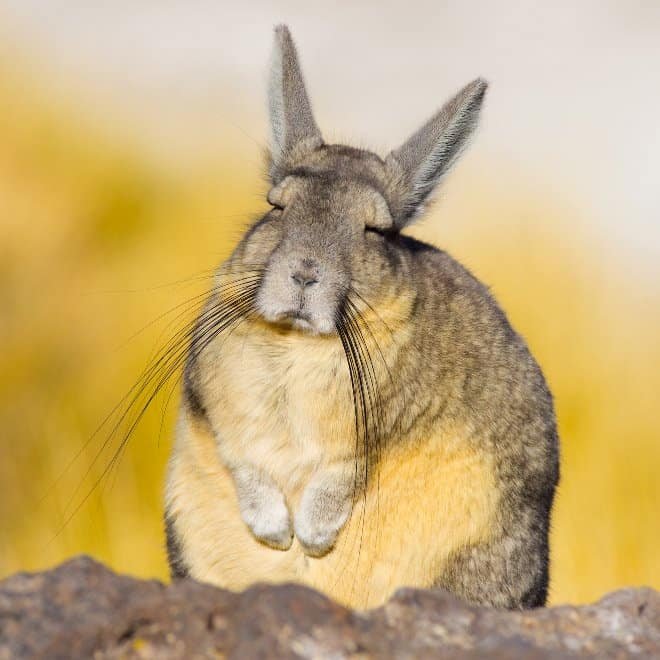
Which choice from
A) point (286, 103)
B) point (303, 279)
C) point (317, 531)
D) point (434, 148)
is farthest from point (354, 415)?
point (286, 103)

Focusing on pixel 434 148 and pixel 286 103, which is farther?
pixel 286 103

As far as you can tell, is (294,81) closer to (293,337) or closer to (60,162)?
(293,337)

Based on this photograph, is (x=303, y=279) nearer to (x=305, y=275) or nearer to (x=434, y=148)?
(x=305, y=275)

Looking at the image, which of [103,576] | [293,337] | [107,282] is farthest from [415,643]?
[107,282]

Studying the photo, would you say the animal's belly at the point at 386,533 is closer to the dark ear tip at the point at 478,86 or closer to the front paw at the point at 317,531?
the front paw at the point at 317,531

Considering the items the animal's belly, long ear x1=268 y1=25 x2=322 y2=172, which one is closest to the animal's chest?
the animal's belly

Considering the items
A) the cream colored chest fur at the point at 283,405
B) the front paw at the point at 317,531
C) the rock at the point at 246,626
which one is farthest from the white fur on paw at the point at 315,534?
the rock at the point at 246,626
